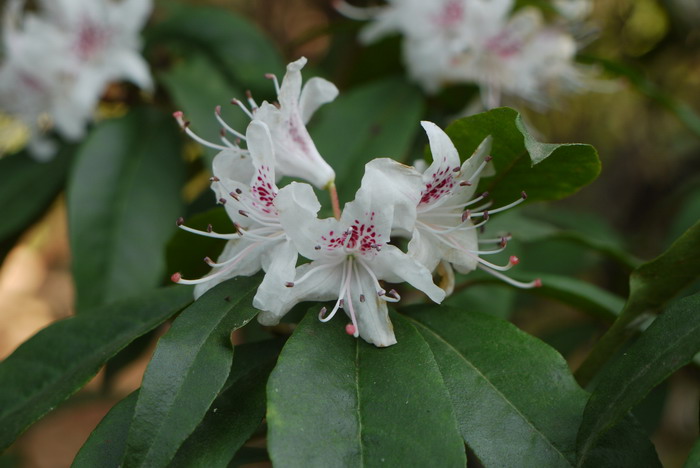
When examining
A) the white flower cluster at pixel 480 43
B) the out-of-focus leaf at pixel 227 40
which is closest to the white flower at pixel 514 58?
the white flower cluster at pixel 480 43

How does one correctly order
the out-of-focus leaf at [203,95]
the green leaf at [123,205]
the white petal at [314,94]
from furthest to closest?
the out-of-focus leaf at [203,95] < the green leaf at [123,205] < the white petal at [314,94]

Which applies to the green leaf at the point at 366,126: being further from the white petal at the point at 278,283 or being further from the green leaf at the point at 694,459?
the green leaf at the point at 694,459

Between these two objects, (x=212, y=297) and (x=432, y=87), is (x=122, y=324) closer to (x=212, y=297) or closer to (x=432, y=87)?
(x=212, y=297)

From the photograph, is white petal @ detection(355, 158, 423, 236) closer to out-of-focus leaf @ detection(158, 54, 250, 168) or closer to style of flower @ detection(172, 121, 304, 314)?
style of flower @ detection(172, 121, 304, 314)

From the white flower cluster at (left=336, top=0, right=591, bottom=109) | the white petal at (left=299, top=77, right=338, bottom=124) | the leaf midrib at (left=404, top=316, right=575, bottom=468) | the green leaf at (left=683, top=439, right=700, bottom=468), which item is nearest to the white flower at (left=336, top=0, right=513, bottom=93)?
the white flower cluster at (left=336, top=0, right=591, bottom=109)

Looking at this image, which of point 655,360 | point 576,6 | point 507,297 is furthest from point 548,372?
point 576,6

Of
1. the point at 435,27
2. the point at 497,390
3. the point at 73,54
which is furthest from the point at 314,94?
the point at 73,54
